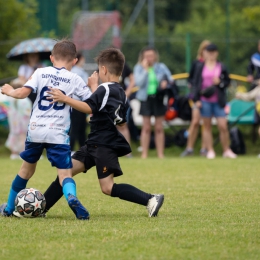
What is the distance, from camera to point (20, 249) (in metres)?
5.09

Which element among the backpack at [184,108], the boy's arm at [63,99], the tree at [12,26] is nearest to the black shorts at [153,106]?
the backpack at [184,108]

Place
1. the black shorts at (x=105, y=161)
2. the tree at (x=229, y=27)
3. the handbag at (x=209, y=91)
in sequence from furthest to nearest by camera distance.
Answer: the tree at (x=229, y=27) → the handbag at (x=209, y=91) → the black shorts at (x=105, y=161)

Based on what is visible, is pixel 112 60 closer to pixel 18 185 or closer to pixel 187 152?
pixel 18 185

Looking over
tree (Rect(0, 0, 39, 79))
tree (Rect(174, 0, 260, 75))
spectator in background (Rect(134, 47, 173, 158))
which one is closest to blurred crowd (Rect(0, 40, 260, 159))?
spectator in background (Rect(134, 47, 173, 158))

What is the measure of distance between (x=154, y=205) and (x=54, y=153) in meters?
0.99

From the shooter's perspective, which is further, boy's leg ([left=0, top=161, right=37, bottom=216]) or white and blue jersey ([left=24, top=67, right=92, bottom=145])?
boy's leg ([left=0, top=161, right=37, bottom=216])

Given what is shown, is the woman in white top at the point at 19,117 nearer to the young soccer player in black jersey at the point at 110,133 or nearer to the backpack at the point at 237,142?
the backpack at the point at 237,142

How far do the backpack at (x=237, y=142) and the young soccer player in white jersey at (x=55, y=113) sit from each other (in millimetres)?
9507

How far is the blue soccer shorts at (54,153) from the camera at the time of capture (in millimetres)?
6578

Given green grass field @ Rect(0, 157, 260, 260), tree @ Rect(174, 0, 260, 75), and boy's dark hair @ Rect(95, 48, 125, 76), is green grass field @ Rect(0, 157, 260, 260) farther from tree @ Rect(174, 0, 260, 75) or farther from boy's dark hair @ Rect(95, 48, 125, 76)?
tree @ Rect(174, 0, 260, 75)

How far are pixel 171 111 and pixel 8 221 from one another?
10275mm

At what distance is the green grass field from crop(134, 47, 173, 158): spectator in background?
177 inches

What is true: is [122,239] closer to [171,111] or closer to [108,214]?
[108,214]

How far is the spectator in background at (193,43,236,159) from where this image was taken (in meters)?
14.3
